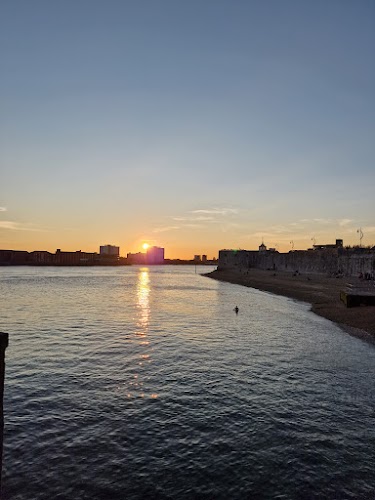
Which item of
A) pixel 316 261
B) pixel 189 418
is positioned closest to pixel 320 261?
pixel 316 261

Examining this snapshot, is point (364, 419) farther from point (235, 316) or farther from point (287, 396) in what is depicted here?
point (235, 316)

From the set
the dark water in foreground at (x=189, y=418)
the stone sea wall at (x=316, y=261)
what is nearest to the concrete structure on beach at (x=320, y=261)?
the stone sea wall at (x=316, y=261)

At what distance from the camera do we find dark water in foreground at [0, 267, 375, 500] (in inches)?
432

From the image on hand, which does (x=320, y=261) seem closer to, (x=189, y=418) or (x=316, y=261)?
(x=316, y=261)

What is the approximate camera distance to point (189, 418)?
15430mm

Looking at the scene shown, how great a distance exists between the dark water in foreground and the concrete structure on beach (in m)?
63.6

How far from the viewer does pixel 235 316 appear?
46.8 m

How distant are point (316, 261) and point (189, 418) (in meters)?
114

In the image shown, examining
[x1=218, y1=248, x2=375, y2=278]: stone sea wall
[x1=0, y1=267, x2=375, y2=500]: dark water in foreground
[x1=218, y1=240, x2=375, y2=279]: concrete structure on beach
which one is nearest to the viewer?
[x1=0, y1=267, x2=375, y2=500]: dark water in foreground

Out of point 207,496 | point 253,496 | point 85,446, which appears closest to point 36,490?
point 85,446

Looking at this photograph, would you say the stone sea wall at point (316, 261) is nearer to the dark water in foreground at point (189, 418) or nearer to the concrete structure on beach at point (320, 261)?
the concrete structure on beach at point (320, 261)

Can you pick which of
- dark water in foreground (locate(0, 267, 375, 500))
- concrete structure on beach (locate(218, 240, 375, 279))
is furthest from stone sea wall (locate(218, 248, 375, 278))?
dark water in foreground (locate(0, 267, 375, 500))

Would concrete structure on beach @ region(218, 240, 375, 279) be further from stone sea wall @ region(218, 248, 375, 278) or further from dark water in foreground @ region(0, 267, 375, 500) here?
dark water in foreground @ region(0, 267, 375, 500)

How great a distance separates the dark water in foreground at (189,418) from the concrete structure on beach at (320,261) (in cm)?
6364
